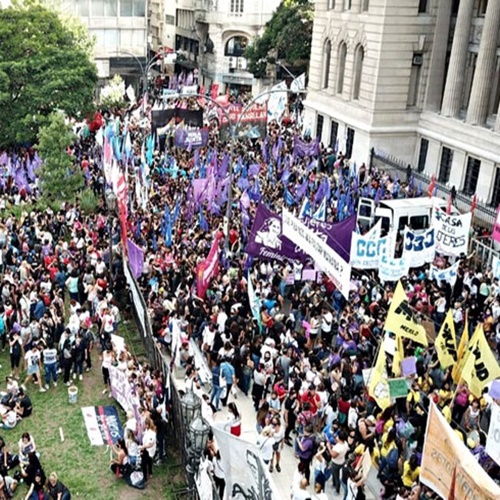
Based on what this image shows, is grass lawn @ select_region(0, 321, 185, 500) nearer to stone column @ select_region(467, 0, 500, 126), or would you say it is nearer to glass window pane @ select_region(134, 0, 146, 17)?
stone column @ select_region(467, 0, 500, 126)

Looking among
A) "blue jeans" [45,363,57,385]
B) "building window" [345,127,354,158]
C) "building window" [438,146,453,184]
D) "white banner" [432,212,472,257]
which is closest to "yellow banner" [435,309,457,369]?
"white banner" [432,212,472,257]

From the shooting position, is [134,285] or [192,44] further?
[192,44]

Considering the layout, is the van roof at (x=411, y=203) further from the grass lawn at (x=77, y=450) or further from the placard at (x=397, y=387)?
the placard at (x=397, y=387)

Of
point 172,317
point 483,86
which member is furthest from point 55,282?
point 483,86

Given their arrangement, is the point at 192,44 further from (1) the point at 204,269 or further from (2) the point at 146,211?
(1) the point at 204,269

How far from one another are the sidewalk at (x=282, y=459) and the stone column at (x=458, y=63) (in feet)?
74.9

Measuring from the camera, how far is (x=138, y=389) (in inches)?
568

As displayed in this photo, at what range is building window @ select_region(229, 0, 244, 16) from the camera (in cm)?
6469

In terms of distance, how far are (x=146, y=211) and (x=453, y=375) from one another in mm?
13276

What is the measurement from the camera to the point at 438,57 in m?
36.0

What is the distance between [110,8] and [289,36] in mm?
14856

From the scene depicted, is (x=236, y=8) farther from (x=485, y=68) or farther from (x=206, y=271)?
(x=206, y=271)

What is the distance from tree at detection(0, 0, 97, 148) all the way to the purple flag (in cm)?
1915

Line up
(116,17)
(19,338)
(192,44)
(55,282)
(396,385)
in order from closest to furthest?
1. (396,385)
2. (19,338)
3. (55,282)
4. (116,17)
5. (192,44)
